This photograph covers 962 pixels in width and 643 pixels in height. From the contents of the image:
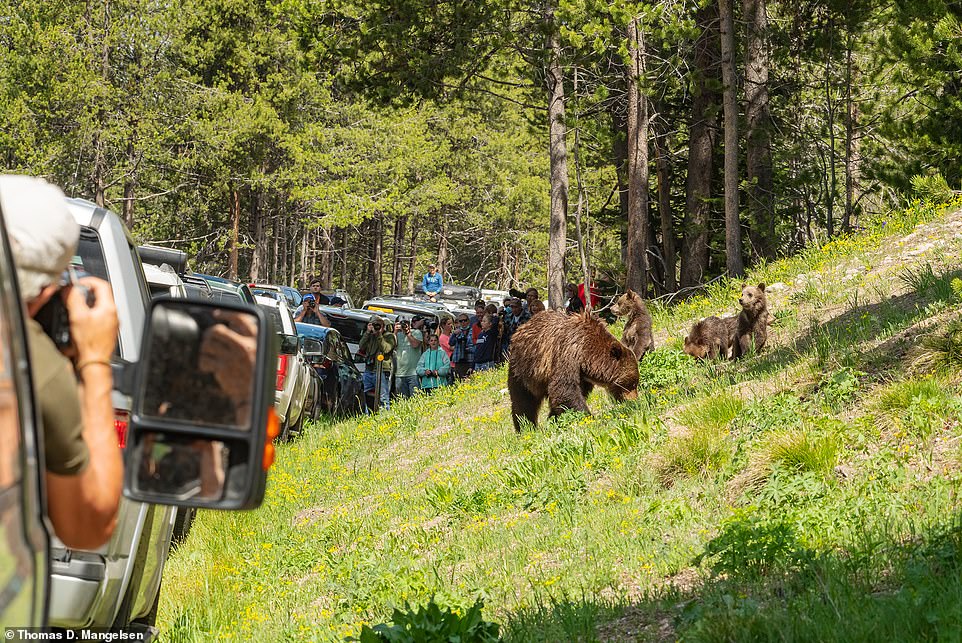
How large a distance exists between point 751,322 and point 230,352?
10.6m

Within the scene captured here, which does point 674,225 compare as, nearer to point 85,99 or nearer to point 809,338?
point 809,338

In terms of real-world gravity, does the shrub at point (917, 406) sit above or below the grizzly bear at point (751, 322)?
above

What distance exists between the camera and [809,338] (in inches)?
434

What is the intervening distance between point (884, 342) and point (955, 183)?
10.9m

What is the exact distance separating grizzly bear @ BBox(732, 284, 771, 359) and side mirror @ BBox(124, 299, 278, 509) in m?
10.3

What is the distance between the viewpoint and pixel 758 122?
Answer: 66.3ft

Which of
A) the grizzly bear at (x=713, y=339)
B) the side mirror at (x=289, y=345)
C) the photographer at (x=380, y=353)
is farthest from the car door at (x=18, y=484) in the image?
the photographer at (x=380, y=353)

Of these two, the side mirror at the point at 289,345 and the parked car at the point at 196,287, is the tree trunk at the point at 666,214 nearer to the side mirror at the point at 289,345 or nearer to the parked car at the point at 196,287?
the parked car at the point at 196,287

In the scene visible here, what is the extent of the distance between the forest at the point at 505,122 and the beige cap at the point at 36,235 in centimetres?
1447

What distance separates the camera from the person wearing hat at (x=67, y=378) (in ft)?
6.53

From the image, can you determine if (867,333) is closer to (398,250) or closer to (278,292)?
(278,292)

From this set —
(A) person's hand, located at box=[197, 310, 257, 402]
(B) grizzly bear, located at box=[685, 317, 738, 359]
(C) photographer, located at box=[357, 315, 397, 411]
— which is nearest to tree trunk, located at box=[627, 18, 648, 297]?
(C) photographer, located at box=[357, 315, 397, 411]

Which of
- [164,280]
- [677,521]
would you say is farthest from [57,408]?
[164,280]

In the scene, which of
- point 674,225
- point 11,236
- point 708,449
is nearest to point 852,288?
point 708,449
